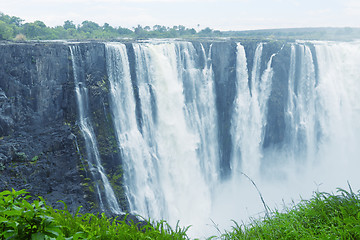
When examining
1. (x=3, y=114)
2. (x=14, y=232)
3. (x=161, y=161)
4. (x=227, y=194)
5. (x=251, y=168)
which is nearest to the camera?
(x=14, y=232)

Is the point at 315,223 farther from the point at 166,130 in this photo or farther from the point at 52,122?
the point at 166,130

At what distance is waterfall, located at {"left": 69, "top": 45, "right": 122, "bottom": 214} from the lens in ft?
49.3

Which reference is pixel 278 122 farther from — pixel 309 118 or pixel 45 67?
pixel 45 67

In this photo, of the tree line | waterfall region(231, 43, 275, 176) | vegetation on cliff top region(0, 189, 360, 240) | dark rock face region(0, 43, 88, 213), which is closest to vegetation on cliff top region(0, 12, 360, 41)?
the tree line

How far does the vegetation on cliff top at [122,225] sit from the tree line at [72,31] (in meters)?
17.4

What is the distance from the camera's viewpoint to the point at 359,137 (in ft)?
91.1

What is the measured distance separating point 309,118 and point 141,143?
16464 mm

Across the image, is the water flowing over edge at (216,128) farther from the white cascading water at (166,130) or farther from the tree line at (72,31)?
the tree line at (72,31)

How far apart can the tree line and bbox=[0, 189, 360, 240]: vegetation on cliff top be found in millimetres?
17450

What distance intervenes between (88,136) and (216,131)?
34.1ft

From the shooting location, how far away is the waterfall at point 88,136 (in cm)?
1503

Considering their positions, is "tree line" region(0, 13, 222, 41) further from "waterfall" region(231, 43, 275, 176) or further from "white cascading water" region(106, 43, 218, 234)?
"waterfall" region(231, 43, 275, 176)

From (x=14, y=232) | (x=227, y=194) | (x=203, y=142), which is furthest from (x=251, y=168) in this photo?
(x=14, y=232)

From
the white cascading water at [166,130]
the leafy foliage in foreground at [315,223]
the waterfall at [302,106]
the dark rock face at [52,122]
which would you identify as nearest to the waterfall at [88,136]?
the dark rock face at [52,122]
